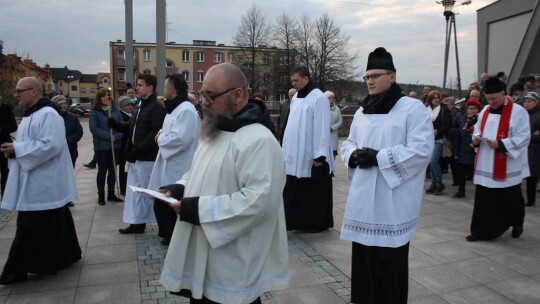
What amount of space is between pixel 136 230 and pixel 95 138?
2.67 metres

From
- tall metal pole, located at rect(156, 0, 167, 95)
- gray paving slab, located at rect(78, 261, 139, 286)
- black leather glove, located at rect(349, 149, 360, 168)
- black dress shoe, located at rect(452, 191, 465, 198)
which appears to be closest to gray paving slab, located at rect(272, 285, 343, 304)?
black leather glove, located at rect(349, 149, 360, 168)

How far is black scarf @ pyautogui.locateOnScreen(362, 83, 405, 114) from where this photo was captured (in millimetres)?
3555

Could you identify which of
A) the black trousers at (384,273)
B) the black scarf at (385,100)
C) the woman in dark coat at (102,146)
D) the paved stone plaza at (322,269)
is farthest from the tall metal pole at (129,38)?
the black trousers at (384,273)

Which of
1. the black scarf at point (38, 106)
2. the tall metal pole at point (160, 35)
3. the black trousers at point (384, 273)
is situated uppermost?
the tall metal pole at point (160, 35)

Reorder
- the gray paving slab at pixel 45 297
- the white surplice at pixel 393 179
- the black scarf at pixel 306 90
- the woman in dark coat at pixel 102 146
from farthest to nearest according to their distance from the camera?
the woman in dark coat at pixel 102 146
the black scarf at pixel 306 90
the gray paving slab at pixel 45 297
the white surplice at pixel 393 179

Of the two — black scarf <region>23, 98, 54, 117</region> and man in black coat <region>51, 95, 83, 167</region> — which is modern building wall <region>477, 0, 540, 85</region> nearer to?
man in black coat <region>51, 95, 83, 167</region>

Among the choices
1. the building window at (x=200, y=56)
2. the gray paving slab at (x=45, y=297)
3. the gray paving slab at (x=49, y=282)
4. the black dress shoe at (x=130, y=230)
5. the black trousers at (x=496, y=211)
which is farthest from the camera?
the building window at (x=200, y=56)

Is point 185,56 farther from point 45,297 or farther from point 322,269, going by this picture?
point 45,297

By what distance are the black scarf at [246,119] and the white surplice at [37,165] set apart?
8.54ft

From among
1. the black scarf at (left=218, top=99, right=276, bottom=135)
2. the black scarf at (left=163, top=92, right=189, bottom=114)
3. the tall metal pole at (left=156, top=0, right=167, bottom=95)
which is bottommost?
the black scarf at (left=218, top=99, right=276, bottom=135)

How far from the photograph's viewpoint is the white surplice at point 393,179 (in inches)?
134

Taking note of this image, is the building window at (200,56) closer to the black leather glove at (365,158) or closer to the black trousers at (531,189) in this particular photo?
the black trousers at (531,189)

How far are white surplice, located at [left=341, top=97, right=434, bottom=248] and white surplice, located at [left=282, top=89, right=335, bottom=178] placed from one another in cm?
213

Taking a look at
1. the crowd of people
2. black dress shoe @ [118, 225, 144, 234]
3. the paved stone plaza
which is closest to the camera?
the crowd of people
